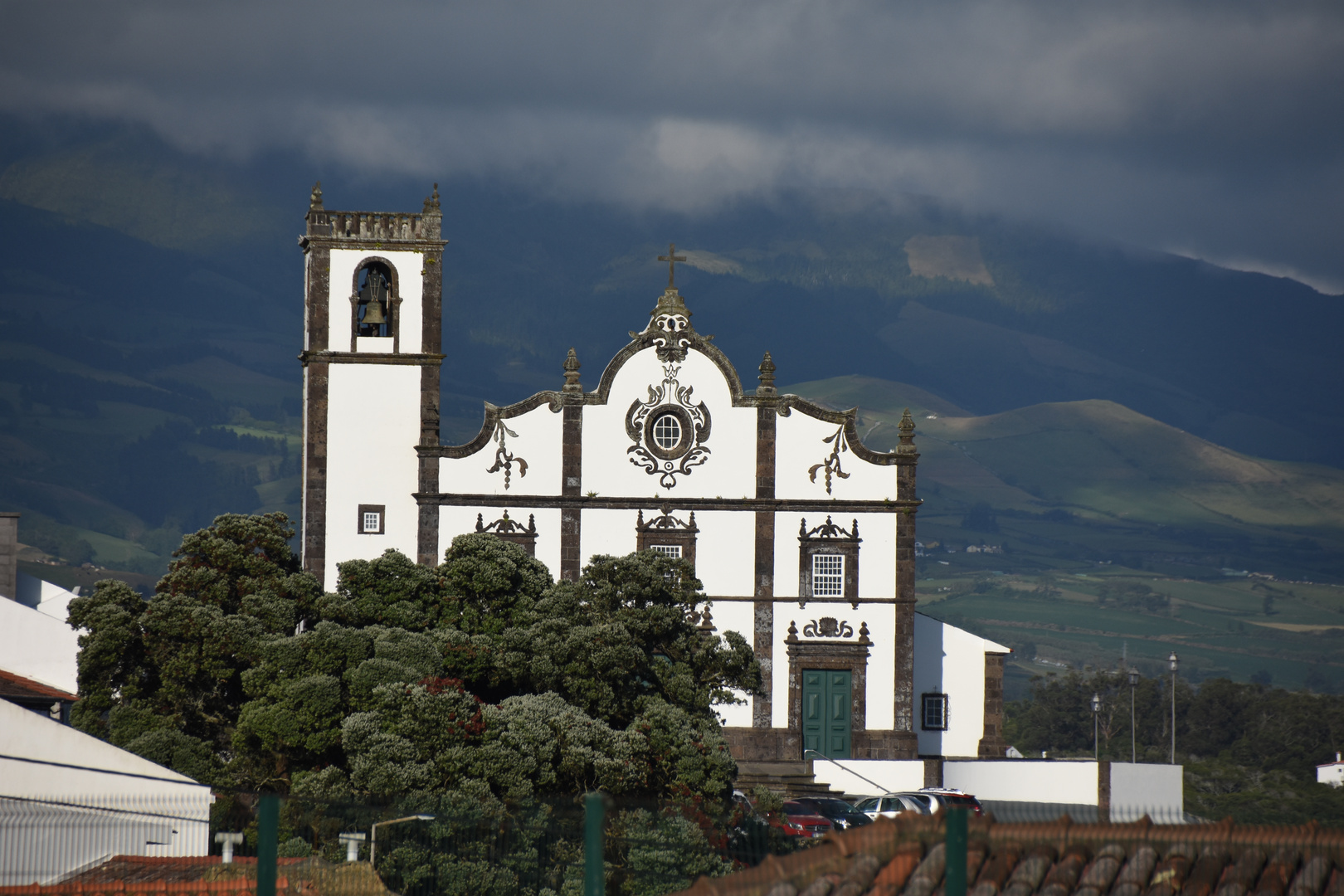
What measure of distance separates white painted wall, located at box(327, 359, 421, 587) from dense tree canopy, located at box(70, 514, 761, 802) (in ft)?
24.7

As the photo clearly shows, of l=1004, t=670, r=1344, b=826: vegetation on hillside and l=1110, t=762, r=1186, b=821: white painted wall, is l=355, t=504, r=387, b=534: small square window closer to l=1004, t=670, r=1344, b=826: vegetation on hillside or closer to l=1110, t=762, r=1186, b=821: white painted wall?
l=1110, t=762, r=1186, b=821: white painted wall

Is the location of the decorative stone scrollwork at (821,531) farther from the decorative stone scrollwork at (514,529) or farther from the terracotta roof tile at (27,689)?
the terracotta roof tile at (27,689)

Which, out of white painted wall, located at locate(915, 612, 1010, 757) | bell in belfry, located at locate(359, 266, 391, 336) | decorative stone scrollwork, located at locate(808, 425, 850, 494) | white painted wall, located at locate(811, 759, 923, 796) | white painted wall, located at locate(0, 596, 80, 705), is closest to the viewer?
white painted wall, located at locate(0, 596, 80, 705)

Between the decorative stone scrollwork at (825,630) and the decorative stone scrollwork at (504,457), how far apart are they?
7643 millimetres

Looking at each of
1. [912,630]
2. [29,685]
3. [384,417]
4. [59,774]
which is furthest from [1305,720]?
[59,774]

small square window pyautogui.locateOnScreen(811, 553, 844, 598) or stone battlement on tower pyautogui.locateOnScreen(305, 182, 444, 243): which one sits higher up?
stone battlement on tower pyautogui.locateOnScreen(305, 182, 444, 243)

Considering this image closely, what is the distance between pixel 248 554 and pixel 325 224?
13.0m

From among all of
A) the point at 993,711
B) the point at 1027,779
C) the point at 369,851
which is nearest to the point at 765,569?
the point at 993,711

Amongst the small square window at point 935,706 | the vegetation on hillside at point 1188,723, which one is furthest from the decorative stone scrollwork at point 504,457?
the vegetation on hillside at point 1188,723

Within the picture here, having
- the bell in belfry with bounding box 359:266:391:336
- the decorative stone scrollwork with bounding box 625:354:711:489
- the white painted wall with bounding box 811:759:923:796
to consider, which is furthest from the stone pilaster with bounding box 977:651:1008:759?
the bell in belfry with bounding box 359:266:391:336

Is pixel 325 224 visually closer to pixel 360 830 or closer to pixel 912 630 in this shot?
pixel 912 630

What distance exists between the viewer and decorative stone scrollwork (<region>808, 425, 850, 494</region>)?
42375 mm

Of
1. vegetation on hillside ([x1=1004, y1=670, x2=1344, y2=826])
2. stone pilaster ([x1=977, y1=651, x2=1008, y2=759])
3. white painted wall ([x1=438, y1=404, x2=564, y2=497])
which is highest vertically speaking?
white painted wall ([x1=438, y1=404, x2=564, y2=497])

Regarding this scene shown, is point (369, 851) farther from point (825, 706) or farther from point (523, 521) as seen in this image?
point (825, 706)
